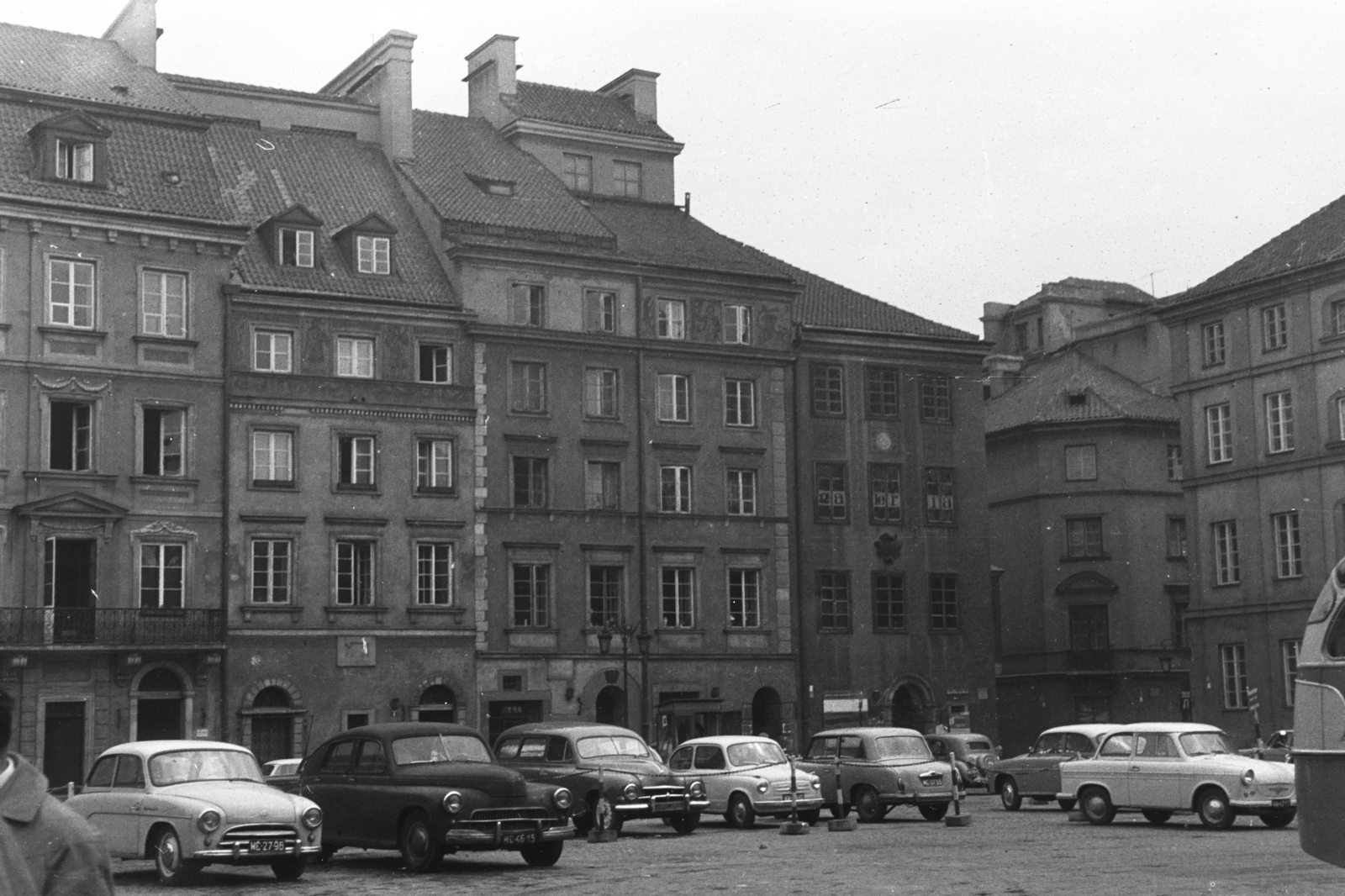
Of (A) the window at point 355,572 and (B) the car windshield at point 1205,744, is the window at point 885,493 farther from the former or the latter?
(B) the car windshield at point 1205,744

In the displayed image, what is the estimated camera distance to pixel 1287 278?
5606 cm

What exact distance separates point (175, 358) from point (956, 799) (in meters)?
23.7

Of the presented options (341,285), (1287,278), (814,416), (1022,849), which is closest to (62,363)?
(341,285)

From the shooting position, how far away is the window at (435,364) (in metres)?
52.4

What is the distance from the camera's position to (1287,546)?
Answer: 56188 mm

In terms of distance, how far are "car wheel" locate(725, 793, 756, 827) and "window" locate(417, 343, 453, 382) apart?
851 inches

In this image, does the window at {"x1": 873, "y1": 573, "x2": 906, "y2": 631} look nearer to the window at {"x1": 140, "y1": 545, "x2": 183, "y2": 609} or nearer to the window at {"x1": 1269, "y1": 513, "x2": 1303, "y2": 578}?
the window at {"x1": 1269, "y1": 513, "x2": 1303, "y2": 578}

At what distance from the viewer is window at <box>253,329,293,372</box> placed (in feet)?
164

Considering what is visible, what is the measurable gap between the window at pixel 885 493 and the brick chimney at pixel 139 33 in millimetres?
23251

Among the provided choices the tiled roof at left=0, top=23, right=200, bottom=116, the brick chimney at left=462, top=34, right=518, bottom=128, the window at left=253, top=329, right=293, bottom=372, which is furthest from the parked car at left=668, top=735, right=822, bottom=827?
the brick chimney at left=462, top=34, right=518, bottom=128

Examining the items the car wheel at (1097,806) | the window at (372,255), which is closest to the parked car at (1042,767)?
the car wheel at (1097,806)

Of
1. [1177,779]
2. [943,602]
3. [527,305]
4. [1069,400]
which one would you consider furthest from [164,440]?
[1069,400]

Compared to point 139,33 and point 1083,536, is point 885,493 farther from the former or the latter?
point 139,33

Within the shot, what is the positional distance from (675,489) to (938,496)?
8.83 meters
